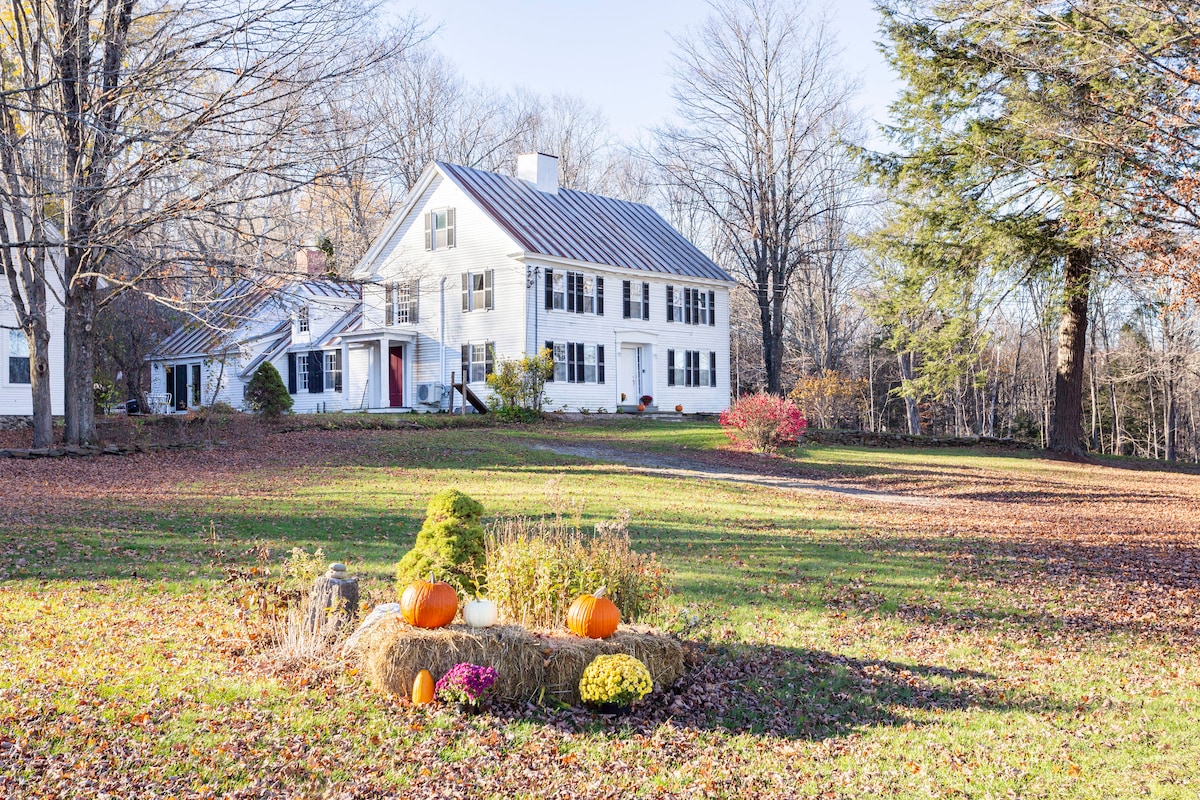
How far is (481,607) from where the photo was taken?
618cm

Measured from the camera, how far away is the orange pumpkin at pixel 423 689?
566 cm

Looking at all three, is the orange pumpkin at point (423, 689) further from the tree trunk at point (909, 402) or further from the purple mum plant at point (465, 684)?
the tree trunk at point (909, 402)

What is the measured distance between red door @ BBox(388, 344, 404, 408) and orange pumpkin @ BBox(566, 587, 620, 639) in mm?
27144

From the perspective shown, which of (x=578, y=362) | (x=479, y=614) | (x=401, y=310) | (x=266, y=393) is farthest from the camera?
(x=401, y=310)

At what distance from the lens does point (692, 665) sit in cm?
672

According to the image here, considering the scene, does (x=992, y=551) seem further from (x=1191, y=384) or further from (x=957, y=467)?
(x=1191, y=384)

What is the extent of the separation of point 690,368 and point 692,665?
28.6 metres

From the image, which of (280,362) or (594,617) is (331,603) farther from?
(280,362)

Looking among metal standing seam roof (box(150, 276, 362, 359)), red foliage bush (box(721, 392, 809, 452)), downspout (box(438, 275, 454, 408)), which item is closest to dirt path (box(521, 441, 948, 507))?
red foliage bush (box(721, 392, 809, 452))

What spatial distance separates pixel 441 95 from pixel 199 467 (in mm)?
31793

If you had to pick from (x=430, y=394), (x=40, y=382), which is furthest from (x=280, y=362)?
(x=40, y=382)

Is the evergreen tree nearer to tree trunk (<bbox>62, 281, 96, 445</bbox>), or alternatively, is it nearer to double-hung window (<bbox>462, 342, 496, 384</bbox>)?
double-hung window (<bbox>462, 342, 496, 384</bbox>)

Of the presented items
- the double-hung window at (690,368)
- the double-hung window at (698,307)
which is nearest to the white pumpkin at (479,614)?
the double-hung window at (690,368)

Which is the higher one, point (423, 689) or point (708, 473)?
point (708, 473)
